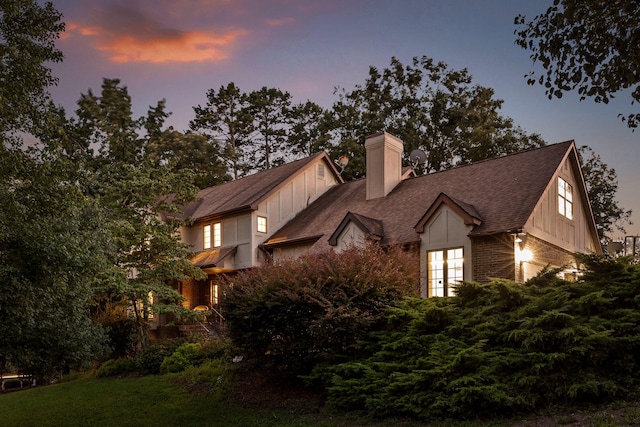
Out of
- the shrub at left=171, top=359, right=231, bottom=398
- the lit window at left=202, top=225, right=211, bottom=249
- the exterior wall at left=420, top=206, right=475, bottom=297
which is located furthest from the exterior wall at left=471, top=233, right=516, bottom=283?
the lit window at left=202, top=225, right=211, bottom=249

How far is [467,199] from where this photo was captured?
64.0 ft

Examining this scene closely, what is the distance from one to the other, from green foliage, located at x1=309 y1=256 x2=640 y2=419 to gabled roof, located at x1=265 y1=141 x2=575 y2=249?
5.76 m

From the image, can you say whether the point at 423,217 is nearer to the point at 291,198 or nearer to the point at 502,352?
the point at 502,352

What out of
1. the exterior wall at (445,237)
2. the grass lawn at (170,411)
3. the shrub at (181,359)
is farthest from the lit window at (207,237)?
the exterior wall at (445,237)

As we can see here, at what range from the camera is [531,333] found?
9.71m

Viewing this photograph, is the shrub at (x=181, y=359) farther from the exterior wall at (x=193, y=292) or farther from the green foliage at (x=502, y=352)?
the exterior wall at (x=193, y=292)

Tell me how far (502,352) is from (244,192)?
19.4m

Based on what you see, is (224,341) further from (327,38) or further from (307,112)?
(307,112)

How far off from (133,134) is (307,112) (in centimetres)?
1504

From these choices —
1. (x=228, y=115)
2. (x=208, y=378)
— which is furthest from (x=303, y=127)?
(x=208, y=378)

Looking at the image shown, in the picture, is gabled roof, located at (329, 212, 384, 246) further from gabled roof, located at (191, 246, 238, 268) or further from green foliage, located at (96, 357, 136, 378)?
green foliage, located at (96, 357, 136, 378)

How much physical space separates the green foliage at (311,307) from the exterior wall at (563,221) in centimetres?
624

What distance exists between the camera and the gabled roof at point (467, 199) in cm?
1770

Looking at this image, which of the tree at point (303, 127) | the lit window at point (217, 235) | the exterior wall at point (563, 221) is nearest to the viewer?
the exterior wall at point (563, 221)
